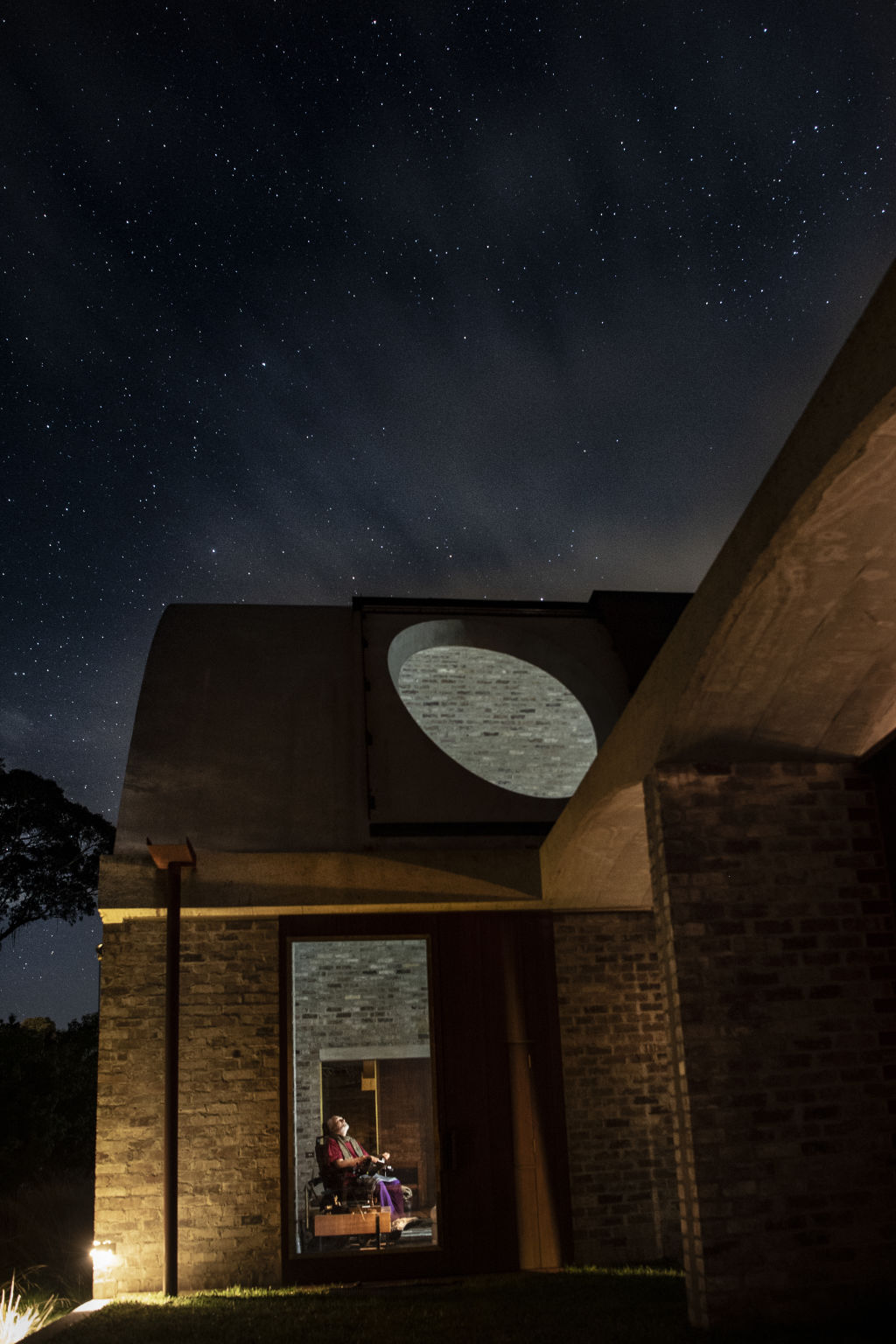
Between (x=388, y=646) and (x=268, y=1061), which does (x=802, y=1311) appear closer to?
(x=268, y=1061)

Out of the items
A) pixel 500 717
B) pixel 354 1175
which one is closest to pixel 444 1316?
pixel 354 1175

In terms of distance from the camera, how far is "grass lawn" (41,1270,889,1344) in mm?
5141

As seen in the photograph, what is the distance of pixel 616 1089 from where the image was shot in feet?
27.5

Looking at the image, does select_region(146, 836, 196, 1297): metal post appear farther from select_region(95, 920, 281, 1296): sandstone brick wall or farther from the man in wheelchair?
the man in wheelchair

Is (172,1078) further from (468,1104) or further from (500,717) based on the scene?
(500,717)

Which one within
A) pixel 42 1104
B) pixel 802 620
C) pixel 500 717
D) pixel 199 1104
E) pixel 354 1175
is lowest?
pixel 354 1175

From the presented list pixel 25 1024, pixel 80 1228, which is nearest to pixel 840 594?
pixel 80 1228

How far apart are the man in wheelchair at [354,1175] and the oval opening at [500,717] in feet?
12.8

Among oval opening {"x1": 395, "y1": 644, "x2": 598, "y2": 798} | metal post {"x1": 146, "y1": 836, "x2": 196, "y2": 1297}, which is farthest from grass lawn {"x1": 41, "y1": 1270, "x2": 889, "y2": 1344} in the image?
oval opening {"x1": 395, "y1": 644, "x2": 598, "y2": 798}

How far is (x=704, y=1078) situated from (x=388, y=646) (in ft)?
18.7

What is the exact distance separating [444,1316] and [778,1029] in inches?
98.1

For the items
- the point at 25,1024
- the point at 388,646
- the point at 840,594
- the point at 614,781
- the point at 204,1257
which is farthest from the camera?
the point at 25,1024

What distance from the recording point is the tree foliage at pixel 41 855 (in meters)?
21.1

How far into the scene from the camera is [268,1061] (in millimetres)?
8023
